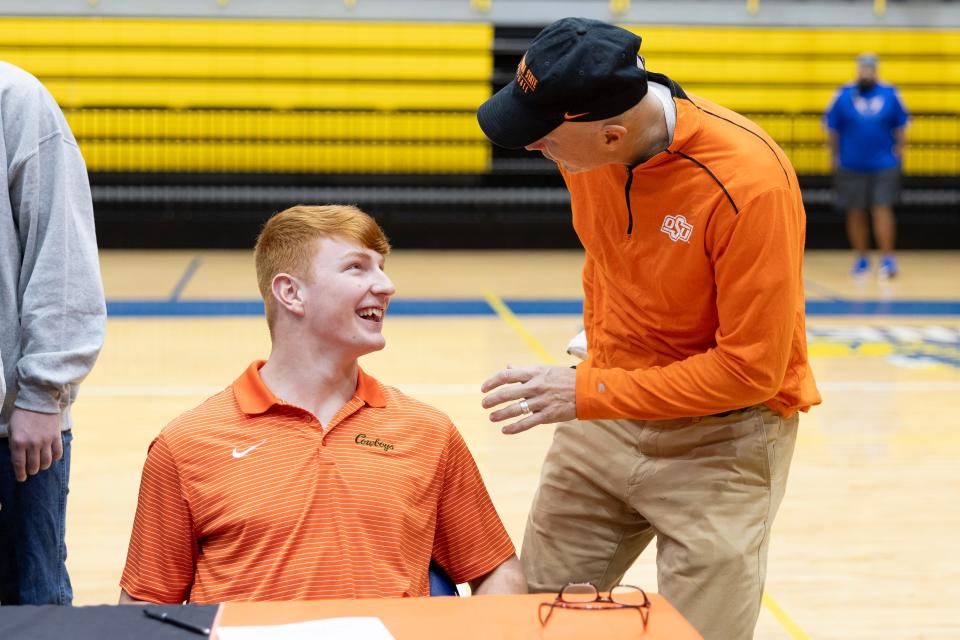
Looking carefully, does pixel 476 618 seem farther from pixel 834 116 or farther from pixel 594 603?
pixel 834 116

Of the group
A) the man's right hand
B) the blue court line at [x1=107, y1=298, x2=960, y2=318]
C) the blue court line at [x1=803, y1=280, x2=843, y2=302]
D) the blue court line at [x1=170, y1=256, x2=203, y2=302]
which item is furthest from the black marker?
the blue court line at [x1=803, y1=280, x2=843, y2=302]

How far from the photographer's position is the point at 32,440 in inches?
94.9

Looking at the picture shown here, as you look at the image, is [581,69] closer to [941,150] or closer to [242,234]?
[242,234]

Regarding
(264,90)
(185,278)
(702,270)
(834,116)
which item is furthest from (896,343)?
(264,90)

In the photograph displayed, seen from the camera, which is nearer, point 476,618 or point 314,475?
point 476,618

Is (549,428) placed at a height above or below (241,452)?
below

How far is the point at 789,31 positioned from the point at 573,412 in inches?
454

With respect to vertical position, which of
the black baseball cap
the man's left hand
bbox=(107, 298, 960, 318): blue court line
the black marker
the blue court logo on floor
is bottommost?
bbox=(107, 298, 960, 318): blue court line

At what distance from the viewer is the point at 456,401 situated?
618 cm

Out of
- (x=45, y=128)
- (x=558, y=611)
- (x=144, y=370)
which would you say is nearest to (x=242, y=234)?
(x=144, y=370)

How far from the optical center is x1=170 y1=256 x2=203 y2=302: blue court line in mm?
9422

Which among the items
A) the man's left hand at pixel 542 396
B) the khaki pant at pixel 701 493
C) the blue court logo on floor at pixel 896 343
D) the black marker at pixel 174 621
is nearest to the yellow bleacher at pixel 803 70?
the blue court logo on floor at pixel 896 343

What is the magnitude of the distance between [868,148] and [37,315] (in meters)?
9.23

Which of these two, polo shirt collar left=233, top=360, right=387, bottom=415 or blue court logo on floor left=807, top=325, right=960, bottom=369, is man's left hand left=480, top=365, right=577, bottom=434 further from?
blue court logo on floor left=807, top=325, right=960, bottom=369
